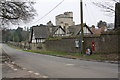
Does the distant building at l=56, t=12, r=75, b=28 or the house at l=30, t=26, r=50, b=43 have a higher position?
the distant building at l=56, t=12, r=75, b=28

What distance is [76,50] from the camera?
29.5 m

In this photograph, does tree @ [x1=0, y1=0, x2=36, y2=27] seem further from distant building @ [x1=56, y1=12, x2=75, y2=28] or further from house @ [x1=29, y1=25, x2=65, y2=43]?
distant building @ [x1=56, y1=12, x2=75, y2=28]

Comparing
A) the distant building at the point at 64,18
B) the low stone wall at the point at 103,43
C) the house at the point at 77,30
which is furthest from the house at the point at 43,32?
the low stone wall at the point at 103,43

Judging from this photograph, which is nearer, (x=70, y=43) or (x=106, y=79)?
(x=106, y=79)

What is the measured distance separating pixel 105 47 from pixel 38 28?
4122cm

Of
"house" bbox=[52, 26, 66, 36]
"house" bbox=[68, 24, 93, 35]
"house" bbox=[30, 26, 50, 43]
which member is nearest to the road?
"house" bbox=[68, 24, 93, 35]

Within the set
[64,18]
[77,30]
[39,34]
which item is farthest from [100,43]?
[64,18]

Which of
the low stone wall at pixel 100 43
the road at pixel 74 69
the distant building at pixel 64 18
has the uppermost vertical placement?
the distant building at pixel 64 18

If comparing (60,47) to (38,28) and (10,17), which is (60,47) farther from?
(38,28)

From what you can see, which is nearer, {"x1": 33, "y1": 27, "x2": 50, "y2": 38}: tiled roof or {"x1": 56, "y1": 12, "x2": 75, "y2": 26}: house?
{"x1": 33, "y1": 27, "x2": 50, "y2": 38}: tiled roof

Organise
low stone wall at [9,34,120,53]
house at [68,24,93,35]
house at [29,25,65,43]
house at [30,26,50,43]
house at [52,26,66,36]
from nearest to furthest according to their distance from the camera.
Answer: low stone wall at [9,34,120,53] < house at [68,24,93,35] < house at [52,26,66,36] < house at [29,25,65,43] < house at [30,26,50,43]

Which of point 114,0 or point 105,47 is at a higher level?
point 114,0

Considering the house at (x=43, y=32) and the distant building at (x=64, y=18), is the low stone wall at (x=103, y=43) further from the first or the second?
the distant building at (x=64, y=18)

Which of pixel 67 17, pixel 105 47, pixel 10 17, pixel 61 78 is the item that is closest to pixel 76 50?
pixel 105 47
